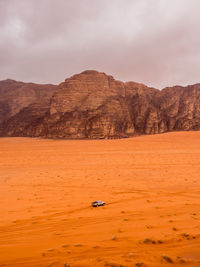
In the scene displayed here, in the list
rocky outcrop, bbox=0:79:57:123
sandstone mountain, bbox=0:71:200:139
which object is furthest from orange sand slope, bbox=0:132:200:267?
rocky outcrop, bbox=0:79:57:123

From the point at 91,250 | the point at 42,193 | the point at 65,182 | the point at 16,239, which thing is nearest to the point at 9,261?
the point at 16,239

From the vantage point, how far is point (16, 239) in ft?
14.0

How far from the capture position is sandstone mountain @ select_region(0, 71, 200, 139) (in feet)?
180

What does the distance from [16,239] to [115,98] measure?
60.1 meters

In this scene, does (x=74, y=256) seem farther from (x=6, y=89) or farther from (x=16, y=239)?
(x=6, y=89)

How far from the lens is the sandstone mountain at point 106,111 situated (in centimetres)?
5484

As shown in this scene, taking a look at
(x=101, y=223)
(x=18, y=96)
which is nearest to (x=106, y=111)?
(x=18, y=96)

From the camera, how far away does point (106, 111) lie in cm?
5744

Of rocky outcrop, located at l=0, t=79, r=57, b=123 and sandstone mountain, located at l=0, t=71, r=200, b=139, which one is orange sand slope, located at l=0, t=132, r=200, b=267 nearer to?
sandstone mountain, located at l=0, t=71, r=200, b=139

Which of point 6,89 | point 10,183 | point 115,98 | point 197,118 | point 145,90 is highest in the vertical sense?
point 6,89

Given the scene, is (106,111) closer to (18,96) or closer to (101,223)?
(18,96)

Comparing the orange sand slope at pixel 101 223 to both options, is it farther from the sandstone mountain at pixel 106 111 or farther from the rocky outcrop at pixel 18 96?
the rocky outcrop at pixel 18 96

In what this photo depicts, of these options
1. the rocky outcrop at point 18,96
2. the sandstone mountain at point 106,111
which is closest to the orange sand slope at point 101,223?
the sandstone mountain at point 106,111

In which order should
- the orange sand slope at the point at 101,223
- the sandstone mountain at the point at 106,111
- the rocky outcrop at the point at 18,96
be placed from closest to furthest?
the orange sand slope at the point at 101,223 → the sandstone mountain at the point at 106,111 → the rocky outcrop at the point at 18,96
